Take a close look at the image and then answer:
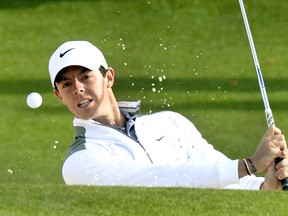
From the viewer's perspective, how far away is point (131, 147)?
3.55 meters

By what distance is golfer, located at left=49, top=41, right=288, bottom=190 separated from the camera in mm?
3242

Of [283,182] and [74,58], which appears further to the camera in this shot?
[74,58]

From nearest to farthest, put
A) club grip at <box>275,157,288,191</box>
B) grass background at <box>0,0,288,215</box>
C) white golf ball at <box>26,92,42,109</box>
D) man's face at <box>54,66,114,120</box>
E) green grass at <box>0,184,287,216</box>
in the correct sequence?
green grass at <box>0,184,287,216</box> < club grip at <box>275,157,288,191</box> < man's face at <box>54,66,114,120</box> < white golf ball at <box>26,92,42,109</box> < grass background at <box>0,0,288,215</box>

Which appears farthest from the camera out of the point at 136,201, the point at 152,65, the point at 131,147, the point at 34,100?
the point at 152,65

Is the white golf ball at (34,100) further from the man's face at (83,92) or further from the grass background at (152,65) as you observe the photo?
the man's face at (83,92)

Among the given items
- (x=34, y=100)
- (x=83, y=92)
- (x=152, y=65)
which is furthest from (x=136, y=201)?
(x=152, y=65)

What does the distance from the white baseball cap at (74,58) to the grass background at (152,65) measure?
3.43 feet

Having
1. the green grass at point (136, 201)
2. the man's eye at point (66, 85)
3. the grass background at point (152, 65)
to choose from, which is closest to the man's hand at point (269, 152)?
the green grass at point (136, 201)

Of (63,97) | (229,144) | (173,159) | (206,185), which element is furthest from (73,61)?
(229,144)

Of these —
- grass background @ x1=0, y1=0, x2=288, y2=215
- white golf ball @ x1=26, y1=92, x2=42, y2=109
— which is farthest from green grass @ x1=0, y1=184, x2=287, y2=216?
white golf ball @ x1=26, y1=92, x2=42, y2=109

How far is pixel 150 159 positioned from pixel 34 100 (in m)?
1.46

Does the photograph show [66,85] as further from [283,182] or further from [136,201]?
[136,201]

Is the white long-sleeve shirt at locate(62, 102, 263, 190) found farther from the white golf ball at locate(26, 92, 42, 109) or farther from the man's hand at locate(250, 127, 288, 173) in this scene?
the white golf ball at locate(26, 92, 42, 109)

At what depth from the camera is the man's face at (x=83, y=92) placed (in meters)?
3.59
